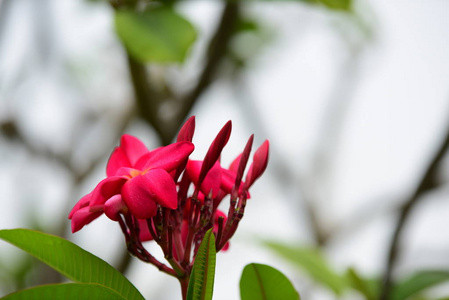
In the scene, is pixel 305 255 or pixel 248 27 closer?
pixel 305 255

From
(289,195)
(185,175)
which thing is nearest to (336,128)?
(289,195)

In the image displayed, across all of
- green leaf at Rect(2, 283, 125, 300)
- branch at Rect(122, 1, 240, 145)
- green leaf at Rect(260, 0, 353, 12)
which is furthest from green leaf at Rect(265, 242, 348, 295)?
green leaf at Rect(2, 283, 125, 300)

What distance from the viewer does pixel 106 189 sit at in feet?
1.52

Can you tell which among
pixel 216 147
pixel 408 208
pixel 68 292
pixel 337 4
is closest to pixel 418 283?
pixel 408 208

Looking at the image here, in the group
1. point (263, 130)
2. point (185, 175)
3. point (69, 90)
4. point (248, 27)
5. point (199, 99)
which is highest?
point (69, 90)

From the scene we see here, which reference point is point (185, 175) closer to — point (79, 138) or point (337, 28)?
point (79, 138)

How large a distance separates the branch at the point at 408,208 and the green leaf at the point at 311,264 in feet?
0.58

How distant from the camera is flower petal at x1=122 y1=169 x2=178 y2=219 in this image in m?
0.44

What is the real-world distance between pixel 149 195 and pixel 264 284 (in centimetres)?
13

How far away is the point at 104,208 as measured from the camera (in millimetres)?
453

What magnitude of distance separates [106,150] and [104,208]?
139 centimetres

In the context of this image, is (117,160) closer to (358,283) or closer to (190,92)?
(358,283)

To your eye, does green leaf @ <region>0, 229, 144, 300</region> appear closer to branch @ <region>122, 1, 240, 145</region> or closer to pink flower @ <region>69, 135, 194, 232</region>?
pink flower @ <region>69, 135, 194, 232</region>

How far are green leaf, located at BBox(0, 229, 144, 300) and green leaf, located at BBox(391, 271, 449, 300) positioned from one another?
0.65 meters
